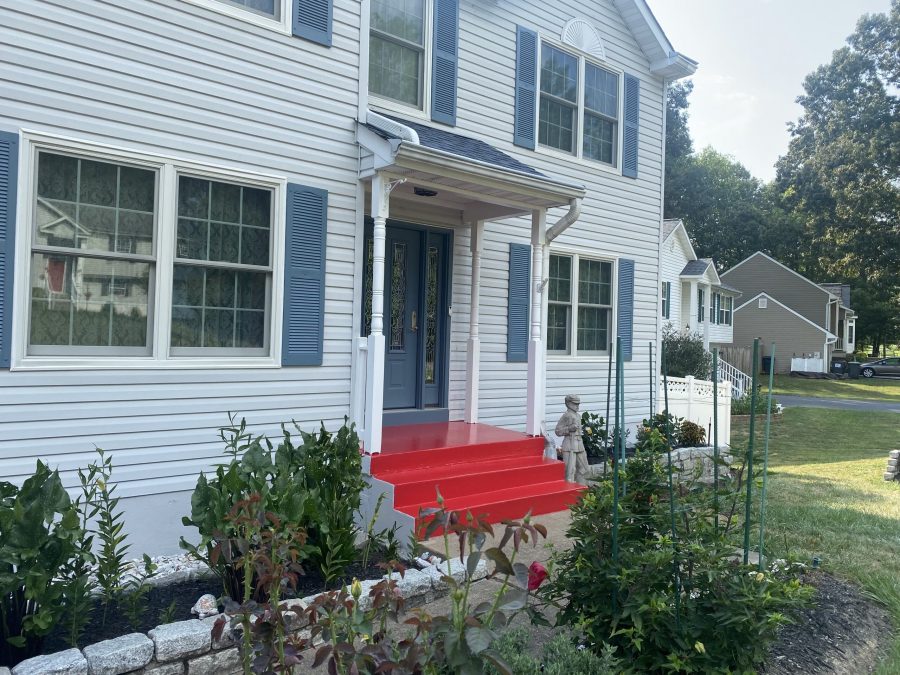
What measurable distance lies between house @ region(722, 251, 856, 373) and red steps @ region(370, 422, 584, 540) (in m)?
31.6

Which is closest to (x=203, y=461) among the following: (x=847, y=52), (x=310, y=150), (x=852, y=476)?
(x=310, y=150)

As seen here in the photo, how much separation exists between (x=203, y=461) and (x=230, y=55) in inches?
131

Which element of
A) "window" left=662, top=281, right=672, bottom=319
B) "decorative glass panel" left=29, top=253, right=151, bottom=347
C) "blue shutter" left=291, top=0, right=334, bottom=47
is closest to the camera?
"decorative glass panel" left=29, top=253, right=151, bottom=347

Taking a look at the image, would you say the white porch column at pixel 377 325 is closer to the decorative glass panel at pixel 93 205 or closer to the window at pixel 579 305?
the decorative glass panel at pixel 93 205

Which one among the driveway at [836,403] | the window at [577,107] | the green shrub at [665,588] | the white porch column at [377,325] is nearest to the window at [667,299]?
the driveway at [836,403]

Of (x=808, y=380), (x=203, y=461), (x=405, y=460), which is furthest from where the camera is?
(x=808, y=380)

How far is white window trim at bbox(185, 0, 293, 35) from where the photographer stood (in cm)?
540

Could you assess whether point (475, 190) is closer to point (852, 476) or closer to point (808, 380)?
point (852, 476)

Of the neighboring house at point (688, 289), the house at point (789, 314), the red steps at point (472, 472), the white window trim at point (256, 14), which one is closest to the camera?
the white window trim at point (256, 14)

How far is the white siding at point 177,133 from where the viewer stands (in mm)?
4641

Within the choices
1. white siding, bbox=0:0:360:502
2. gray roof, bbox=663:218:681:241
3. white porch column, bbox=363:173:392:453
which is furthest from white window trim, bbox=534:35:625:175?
gray roof, bbox=663:218:681:241

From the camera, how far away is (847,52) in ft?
119

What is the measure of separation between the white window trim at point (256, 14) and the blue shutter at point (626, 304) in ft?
18.2

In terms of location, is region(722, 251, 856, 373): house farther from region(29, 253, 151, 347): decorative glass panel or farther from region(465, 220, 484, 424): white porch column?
region(29, 253, 151, 347): decorative glass panel
